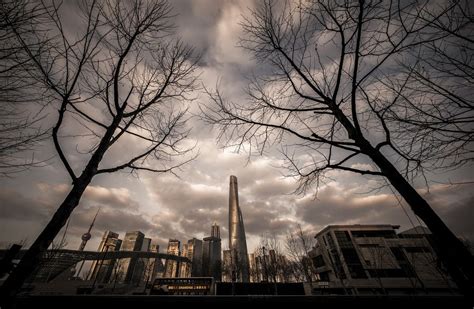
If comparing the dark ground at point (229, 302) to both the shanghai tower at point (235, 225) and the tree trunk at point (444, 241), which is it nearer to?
the tree trunk at point (444, 241)

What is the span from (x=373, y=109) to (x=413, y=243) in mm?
53890

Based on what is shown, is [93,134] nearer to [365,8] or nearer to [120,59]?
[120,59]

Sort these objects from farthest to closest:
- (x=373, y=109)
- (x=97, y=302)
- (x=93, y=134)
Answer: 1. (x=93, y=134)
2. (x=373, y=109)
3. (x=97, y=302)

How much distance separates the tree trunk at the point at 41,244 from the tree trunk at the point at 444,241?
4956 mm

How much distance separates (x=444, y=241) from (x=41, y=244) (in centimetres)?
515

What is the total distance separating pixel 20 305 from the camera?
6.98ft

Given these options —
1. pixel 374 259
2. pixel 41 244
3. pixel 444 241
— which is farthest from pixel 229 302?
pixel 374 259

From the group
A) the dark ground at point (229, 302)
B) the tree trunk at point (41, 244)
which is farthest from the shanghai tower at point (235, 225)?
the dark ground at point (229, 302)

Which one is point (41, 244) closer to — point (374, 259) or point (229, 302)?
point (229, 302)

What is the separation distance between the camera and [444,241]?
2.57m

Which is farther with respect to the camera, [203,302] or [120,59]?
[120,59]

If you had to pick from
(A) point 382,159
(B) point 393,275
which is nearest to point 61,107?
(A) point 382,159

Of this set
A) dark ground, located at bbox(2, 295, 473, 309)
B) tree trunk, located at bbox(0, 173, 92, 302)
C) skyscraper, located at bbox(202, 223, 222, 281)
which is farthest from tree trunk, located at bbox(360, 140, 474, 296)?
skyscraper, located at bbox(202, 223, 222, 281)

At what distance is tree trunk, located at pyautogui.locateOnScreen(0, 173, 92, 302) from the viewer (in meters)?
2.15
